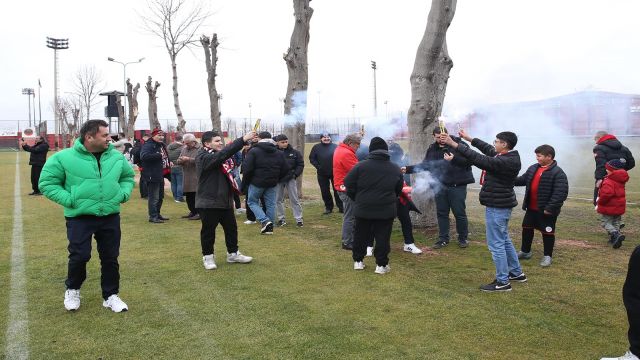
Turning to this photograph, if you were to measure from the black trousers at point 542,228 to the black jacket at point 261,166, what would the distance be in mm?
4448

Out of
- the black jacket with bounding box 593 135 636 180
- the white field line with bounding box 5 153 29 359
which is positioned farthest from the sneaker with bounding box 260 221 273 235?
the black jacket with bounding box 593 135 636 180

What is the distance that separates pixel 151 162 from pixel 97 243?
6.14 meters

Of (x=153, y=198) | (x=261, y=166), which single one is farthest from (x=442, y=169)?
(x=153, y=198)

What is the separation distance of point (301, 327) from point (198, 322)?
1038 mm

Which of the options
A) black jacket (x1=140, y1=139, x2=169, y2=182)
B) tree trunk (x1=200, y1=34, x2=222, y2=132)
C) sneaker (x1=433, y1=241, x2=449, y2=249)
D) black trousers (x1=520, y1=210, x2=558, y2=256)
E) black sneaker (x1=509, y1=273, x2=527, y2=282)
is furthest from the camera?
tree trunk (x1=200, y1=34, x2=222, y2=132)

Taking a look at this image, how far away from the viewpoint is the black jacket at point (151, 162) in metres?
11.4

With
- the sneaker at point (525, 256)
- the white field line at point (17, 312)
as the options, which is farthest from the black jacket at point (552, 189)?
the white field line at point (17, 312)

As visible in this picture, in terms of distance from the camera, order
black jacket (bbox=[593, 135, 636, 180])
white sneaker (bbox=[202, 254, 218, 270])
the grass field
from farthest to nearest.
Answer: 1. black jacket (bbox=[593, 135, 636, 180])
2. white sneaker (bbox=[202, 254, 218, 270])
3. the grass field

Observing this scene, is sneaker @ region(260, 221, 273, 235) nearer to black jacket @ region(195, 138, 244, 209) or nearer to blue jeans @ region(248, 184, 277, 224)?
blue jeans @ region(248, 184, 277, 224)

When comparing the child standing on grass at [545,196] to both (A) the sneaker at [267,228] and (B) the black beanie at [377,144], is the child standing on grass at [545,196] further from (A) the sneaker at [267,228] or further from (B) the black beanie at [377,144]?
(A) the sneaker at [267,228]

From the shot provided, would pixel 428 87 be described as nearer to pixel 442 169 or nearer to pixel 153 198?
pixel 442 169

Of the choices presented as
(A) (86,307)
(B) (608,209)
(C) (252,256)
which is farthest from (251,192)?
(B) (608,209)

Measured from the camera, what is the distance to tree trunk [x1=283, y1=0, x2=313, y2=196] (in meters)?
14.7

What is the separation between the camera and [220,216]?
288 inches
